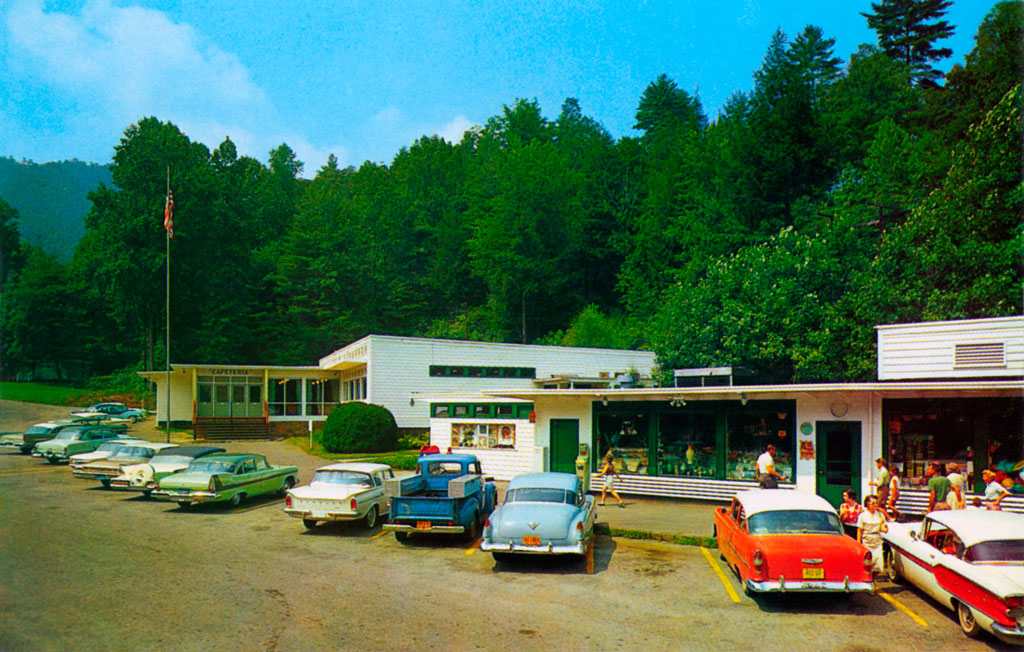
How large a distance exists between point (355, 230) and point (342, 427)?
39.0 m

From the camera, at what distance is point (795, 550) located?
10375 mm

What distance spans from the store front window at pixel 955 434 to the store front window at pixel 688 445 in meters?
4.45

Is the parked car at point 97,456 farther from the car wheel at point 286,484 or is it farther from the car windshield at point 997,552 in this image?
the car windshield at point 997,552

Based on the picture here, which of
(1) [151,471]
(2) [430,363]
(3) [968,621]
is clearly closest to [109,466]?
(1) [151,471]

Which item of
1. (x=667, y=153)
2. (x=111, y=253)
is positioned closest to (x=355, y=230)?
(x=111, y=253)

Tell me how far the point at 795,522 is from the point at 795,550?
80 centimetres

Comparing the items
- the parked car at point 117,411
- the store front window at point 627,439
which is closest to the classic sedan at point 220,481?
the store front window at point 627,439

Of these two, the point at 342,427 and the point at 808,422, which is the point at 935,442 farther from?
the point at 342,427

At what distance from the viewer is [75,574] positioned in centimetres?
1162

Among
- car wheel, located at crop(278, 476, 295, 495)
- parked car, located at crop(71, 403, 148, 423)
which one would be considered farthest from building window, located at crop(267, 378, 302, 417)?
car wheel, located at crop(278, 476, 295, 495)

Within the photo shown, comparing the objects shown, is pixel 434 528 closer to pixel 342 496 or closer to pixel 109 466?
pixel 342 496

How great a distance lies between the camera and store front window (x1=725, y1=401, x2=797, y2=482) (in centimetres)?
1877

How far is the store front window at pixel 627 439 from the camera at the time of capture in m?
21.2

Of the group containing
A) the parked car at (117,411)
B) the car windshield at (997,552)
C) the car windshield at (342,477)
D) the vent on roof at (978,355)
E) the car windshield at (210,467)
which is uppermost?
the vent on roof at (978,355)
